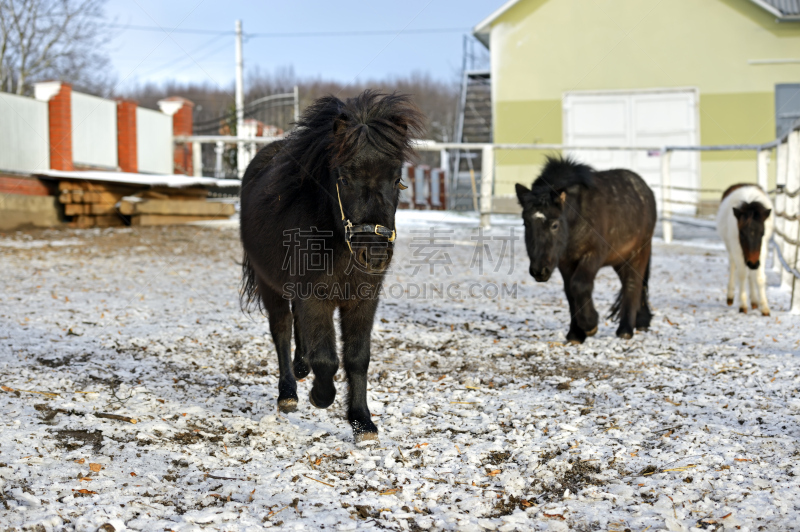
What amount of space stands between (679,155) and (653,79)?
2.41m

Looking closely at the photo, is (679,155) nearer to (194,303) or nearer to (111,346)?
(194,303)

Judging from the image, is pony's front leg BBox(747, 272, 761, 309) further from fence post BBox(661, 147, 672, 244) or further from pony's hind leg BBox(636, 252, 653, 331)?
fence post BBox(661, 147, 672, 244)

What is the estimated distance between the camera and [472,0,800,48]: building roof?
19078 mm

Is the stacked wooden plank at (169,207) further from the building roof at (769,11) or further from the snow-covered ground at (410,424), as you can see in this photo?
the building roof at (769,11)

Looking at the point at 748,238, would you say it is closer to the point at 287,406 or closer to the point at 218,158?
the point at 287,406

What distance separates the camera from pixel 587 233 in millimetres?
6332

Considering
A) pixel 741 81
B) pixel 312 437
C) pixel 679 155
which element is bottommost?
pixel 312 437

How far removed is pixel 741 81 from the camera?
1941 centimetres

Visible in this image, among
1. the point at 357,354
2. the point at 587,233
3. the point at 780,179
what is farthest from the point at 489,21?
the point at 357,354

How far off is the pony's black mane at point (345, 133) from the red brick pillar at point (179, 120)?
672 inches

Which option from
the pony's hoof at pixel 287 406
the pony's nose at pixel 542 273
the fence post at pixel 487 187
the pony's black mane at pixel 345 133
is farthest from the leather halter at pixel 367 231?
the fence post at pixel 487 187

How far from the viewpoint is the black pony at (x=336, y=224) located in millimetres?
3299

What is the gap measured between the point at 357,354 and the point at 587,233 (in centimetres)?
333

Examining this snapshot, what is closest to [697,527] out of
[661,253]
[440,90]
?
[661,253]
